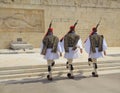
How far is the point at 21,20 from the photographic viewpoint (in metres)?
17.3

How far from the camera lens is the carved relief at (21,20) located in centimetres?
1695

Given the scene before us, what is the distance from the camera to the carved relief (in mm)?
16953

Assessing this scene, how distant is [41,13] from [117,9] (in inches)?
243

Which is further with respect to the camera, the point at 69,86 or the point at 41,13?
the point at 41,13

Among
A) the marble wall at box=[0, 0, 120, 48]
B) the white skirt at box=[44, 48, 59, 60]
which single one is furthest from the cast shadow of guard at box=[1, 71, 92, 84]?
the marble wall at box=[0, 0, 120, 48]

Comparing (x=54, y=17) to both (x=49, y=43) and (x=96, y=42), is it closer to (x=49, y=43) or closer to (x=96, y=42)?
(x=96, y=42)

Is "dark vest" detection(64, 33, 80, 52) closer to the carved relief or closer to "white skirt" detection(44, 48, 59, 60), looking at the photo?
"white skirt" detection(44, 48, 59, 60)

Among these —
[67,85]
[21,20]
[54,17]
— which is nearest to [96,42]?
[67,85]

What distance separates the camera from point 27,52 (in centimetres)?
1528

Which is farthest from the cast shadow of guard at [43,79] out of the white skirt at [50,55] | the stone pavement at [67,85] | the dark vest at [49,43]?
the dark vest at [49,43]

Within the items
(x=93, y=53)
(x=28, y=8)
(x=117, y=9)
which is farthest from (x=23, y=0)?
(x=93, y=53)

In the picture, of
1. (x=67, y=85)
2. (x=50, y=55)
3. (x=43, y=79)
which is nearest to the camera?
(x=67, y=85)

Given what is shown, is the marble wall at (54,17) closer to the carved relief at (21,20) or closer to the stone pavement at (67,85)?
the carved relief at (21,20)

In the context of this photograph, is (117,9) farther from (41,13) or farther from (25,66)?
(25,66)
